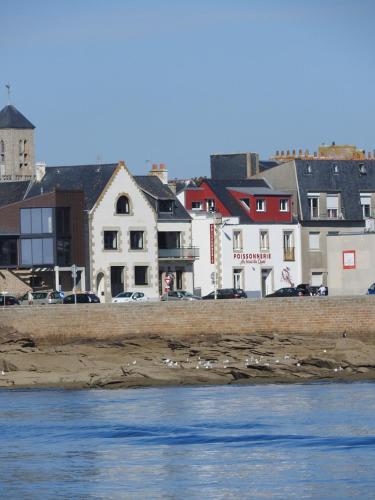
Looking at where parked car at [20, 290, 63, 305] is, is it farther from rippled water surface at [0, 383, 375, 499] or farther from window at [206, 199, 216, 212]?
rippled water surface at [0, 383, 375, 499]

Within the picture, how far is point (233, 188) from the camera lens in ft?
266

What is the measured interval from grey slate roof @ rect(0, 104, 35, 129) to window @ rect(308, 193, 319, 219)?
16668 millimetres

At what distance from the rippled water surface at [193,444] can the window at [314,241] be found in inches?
1577

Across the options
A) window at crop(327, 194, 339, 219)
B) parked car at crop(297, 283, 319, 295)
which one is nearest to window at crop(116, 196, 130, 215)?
parked car at crop(297, 283, 319, 295)

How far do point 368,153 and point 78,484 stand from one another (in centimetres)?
6758

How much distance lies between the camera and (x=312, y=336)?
4994 centimetres

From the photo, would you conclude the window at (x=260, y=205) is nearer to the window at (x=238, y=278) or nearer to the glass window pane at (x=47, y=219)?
the window at (x=238, y=278)

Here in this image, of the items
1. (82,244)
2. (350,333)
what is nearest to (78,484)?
(350,333)

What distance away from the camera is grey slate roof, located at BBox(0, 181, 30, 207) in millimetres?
78438

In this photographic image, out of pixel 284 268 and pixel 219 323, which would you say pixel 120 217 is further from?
pixel 219 323

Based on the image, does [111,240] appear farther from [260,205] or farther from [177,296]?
[260,205]

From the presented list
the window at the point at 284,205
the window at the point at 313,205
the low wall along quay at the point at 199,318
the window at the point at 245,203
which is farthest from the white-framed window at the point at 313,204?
the low wall along quay at the point at 199,318

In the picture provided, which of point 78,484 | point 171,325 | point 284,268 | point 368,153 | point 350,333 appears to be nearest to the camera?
point 78,484

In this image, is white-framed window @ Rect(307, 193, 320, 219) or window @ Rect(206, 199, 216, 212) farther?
white-framed window @ Rect(307, 193, 320, 219)
